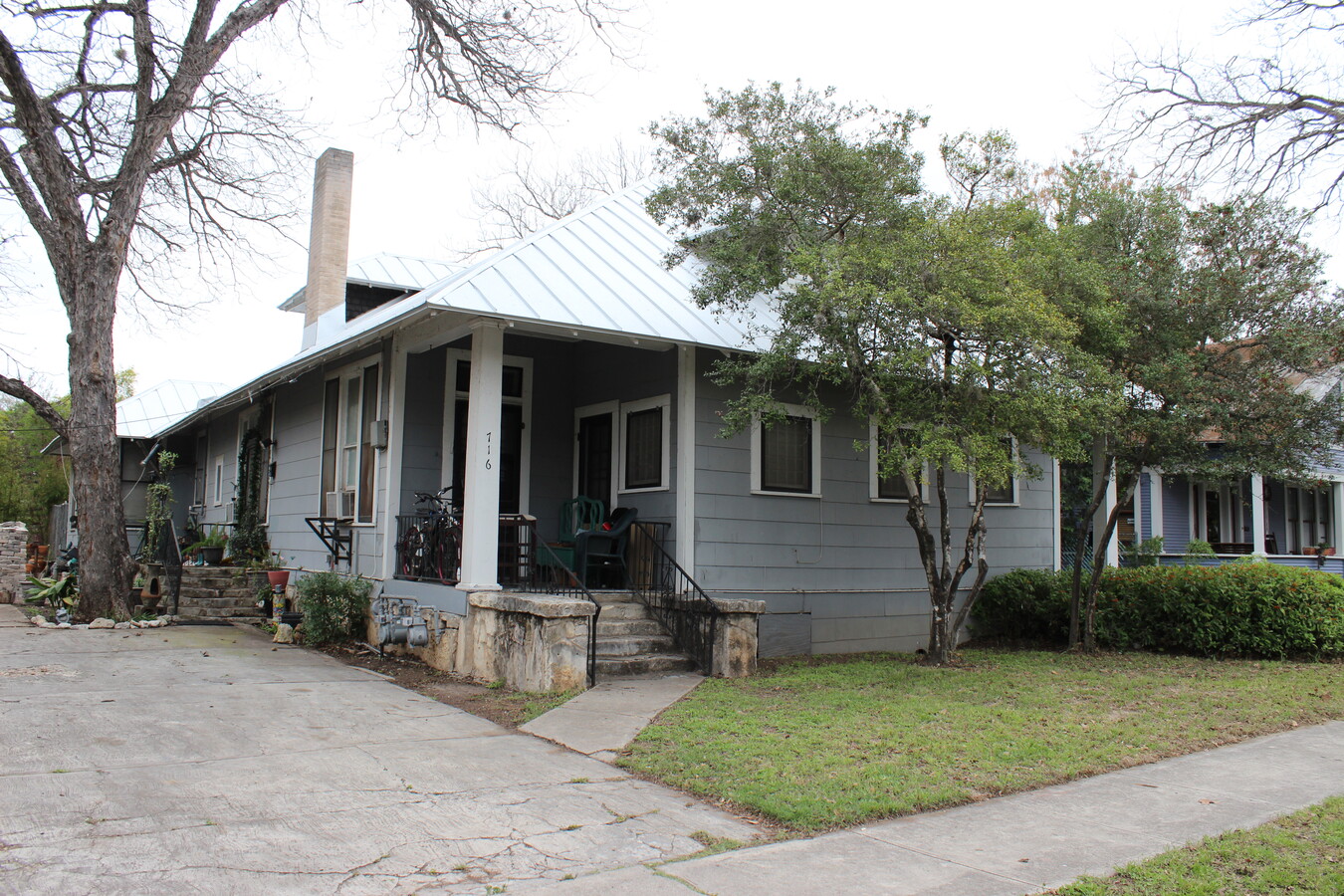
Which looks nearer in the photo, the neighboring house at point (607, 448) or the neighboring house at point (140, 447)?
the neighboring house at point (607, 448)

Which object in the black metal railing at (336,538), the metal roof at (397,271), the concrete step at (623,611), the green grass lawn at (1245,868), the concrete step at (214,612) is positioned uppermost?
the metal roof at (397,271)

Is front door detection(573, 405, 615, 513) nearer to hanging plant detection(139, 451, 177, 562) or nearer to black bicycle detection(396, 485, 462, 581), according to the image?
black bicycle detection(396, 485, 462, 581)

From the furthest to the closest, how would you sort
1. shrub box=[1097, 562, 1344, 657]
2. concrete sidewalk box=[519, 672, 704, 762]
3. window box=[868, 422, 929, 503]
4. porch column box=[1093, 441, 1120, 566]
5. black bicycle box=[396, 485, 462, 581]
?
window box=[868, 422, 929, 503] → porch column box=[1093, 441, 1120, 566] → shrub box=[1097, 562, 1344, 657] → black bicycle box=[396, 485, 462, 581] → concrete sidewalk box=[519, 672, 704, 762]

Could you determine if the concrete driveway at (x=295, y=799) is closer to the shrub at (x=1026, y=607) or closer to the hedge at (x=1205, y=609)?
the shrub at (x=1026, y=607)

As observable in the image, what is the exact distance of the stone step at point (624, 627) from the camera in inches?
371

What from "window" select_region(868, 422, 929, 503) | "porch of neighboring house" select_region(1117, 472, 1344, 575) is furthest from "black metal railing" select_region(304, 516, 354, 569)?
"porch of neighboring house" select_region(1117, 472, 1344, 575)

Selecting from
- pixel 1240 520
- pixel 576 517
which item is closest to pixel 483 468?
pixel 576 517

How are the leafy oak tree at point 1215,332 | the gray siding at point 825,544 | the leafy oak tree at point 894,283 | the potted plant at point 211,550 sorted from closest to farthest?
the leafy oak tree at point 894,283, the leafy oak tree at point 1215,332, the gray siding at point 825,544, the potted plant at point 211,550

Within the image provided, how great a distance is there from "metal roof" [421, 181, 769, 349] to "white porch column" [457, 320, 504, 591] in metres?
0.46

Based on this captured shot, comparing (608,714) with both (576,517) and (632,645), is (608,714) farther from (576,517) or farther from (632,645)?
(576,517)

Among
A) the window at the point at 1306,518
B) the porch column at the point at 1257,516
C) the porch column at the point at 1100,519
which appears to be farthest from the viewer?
the window at the point at 1306,518

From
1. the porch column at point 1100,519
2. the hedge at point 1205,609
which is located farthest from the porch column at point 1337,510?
the hedge at point 1205,609

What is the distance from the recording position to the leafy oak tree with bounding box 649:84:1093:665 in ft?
28.3

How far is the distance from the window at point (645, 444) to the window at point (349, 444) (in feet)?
10.1
